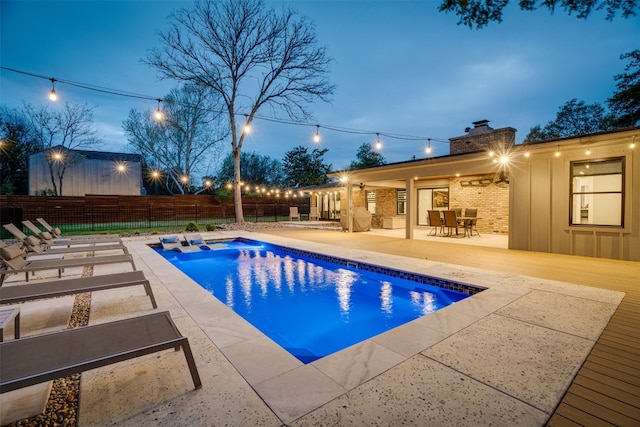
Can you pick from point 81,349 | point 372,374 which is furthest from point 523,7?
point 81,349

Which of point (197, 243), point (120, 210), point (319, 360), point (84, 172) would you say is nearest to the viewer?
point (319, 360)

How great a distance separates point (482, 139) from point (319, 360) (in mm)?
17780

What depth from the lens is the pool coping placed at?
73.9 inches

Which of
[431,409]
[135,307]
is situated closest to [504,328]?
[431,409]

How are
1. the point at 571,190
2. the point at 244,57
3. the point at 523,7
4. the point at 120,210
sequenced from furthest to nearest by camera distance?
the point at 120,210 → the point at 244,57 → the point at 571,190 → the point at 523,7

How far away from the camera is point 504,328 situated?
289 cm

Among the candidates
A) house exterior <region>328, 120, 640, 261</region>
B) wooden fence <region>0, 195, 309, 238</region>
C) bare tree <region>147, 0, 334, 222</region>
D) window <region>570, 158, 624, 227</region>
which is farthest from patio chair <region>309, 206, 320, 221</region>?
window <region>570, 158, 624, 227</region>

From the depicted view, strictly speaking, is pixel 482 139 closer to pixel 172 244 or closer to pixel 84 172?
pixel 172 244

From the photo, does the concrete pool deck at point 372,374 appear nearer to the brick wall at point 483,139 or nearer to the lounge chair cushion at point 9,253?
the lounge chair cushion at point 9,253

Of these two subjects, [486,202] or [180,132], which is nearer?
[486,202]

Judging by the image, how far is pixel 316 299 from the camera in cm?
500

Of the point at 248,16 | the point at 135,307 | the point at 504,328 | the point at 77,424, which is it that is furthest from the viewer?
the point at 248,16

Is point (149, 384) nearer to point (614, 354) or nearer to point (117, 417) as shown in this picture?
point (117, 417)

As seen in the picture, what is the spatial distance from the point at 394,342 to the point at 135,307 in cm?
314
